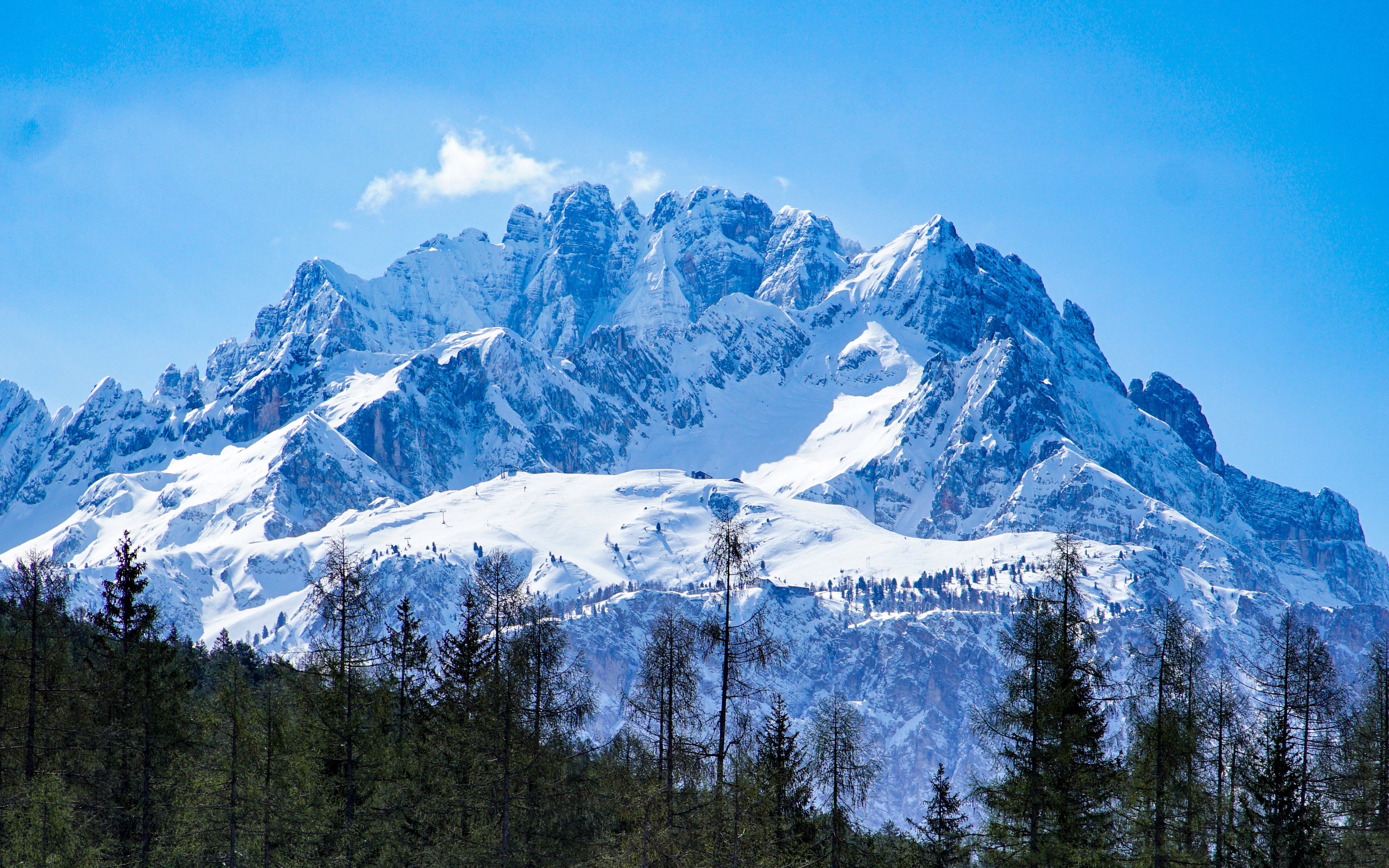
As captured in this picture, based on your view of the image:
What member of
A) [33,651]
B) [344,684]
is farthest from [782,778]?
[33,651]

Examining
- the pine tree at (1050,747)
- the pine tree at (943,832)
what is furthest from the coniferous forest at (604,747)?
the pine tree at (943,832)

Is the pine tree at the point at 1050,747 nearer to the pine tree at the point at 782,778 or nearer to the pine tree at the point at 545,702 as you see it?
the pine tree at the point at 782,778

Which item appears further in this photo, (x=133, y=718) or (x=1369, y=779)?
(x=133, y=718)

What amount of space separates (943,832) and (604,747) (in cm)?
1407

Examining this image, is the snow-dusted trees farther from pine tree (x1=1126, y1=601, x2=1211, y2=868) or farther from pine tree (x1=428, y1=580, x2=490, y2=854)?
pine tree (x1=1126, y1=601, x2=1211, y2=868)

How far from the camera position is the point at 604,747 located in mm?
49688

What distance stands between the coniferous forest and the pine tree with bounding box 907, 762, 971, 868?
0.54 m

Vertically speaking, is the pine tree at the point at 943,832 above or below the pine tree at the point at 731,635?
below

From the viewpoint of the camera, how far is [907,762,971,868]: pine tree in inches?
1857

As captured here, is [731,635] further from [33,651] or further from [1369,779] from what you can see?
[33,651]

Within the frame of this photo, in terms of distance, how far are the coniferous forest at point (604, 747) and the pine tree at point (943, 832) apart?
0.54m

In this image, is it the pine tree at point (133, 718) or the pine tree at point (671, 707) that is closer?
the pine tree at point (671, 707)

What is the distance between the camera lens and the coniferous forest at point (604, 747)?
34.4 meters

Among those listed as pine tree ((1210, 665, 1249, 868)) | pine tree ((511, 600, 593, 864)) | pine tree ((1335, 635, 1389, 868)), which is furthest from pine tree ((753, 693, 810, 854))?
pine tree ((1335, 635, 1389, 868))
